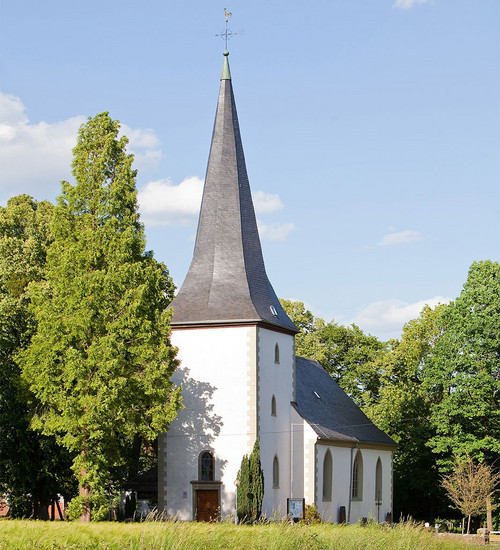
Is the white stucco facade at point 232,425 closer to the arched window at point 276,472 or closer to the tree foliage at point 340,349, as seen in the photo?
the arched window at point 276,472

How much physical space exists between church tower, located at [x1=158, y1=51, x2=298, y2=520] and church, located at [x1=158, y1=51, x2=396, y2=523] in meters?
0.04

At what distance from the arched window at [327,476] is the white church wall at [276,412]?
271cm

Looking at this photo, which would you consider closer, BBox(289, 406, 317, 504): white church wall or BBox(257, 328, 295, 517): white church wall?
BBox(257, 328, 295, 517): white church wall

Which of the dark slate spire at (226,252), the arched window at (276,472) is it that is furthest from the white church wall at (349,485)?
the dark slate spire at (226,252)

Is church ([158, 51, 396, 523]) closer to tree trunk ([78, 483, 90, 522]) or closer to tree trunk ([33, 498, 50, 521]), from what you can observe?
tree trunk ([33, 498, 50, 521])

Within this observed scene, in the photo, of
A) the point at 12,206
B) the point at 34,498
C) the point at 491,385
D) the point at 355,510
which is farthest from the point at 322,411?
the point at 12,206

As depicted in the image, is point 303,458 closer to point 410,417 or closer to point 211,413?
point 211,413

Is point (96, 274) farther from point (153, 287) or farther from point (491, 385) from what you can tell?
point (491, 385)

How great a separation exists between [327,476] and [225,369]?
7977 mm

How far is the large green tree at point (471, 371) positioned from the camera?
147 ft

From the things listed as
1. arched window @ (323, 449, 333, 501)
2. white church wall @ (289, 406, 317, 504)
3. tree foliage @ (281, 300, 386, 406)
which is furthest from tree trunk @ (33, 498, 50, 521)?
tree foliage @ (281, 300, 386, 406)

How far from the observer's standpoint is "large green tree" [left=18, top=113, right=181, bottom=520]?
92.5 ft

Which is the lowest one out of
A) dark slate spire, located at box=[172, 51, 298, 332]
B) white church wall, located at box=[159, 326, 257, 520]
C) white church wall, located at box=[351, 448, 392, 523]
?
white church wall, located at box=[351, 448, 392, 523]

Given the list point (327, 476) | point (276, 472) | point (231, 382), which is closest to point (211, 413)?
point (231, 382)
